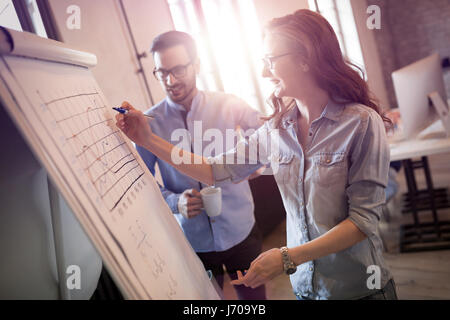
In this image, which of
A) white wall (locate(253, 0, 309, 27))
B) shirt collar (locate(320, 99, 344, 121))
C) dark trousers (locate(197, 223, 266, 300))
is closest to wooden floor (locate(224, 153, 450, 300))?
dark trousers (locate(197, 223, 266, 300))

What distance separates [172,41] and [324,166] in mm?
541

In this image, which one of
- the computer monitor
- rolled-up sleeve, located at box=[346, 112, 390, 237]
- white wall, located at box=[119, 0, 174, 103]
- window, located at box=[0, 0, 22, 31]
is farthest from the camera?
the computer monitor

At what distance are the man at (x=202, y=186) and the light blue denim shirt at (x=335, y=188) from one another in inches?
11.1

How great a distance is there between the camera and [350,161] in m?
0.80

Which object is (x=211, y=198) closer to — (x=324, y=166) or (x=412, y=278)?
(x=324, y=166)

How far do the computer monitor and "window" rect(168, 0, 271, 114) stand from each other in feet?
3.26

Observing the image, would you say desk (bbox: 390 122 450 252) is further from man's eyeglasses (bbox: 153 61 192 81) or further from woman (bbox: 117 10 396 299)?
man's eyeglasses (bbox: 153 61 192 81)

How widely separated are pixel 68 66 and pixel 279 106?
0.48 metres

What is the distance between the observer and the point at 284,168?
2.90 ft

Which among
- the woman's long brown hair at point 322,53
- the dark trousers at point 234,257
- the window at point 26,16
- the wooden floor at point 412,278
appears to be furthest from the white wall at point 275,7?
the window at point 26,16

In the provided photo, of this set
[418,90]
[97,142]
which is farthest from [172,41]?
[418,90]

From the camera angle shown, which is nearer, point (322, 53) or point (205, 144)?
point (322, 53)

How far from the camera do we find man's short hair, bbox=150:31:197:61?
1047mm

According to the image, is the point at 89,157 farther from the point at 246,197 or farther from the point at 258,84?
the point at 258,84
